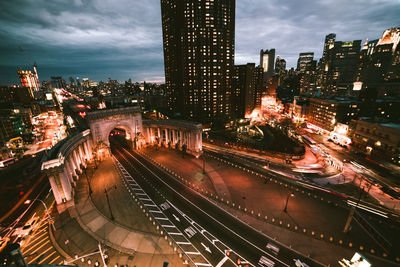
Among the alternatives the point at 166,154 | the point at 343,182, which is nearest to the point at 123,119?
the point at 166,154

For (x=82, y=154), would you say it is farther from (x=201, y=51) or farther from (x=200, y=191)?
(x=201, y=51)

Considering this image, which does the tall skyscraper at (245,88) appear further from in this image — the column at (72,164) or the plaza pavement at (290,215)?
the column at (72,164)

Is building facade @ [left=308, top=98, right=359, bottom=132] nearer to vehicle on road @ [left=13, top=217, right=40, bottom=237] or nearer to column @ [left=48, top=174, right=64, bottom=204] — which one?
column @ [left=48, top=174, right=64, bottom=204]

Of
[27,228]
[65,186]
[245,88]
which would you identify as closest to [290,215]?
[65,186]

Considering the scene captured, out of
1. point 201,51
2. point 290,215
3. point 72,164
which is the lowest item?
point 290,215

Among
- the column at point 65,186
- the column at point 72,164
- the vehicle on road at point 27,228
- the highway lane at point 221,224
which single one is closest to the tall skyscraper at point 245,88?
the highway lane at point 221,224

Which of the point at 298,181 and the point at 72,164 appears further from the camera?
the point at 298,181
